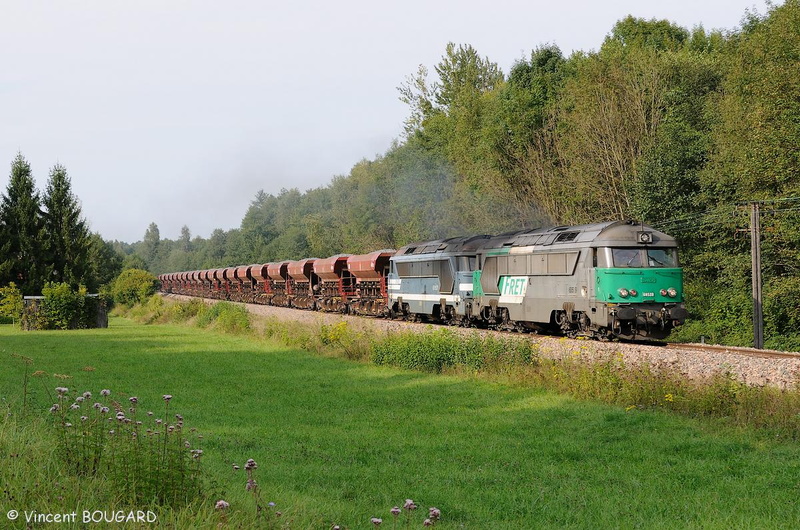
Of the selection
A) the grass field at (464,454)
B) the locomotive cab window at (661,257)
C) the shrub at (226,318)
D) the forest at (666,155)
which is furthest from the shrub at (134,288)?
the locomotive cab window at (661,257)

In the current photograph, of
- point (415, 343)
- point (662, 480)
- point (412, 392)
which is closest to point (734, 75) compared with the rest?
point (415, 343)

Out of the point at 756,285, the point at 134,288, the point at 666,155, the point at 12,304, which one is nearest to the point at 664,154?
the point at 666,155

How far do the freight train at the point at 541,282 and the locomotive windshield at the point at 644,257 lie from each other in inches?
1.1

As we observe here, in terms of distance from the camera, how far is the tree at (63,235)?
172 feet

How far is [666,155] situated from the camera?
125 ft

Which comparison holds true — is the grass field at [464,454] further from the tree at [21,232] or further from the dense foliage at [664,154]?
the tree at [21,232]

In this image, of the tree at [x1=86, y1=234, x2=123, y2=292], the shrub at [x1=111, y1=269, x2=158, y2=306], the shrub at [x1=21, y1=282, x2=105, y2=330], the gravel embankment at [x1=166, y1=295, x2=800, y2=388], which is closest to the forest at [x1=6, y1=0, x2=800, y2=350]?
the gravel embankment at [x1=166, y1=295, x2=800, y2=388]

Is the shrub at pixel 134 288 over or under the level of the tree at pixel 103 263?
under

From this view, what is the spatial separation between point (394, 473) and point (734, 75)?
→ 30.1 meters

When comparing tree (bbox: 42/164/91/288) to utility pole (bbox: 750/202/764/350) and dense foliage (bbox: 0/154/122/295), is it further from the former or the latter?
utility pole (bbox: 750/202/764/350)

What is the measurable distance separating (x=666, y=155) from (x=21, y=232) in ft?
135

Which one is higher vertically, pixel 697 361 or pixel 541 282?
pixel 541 282

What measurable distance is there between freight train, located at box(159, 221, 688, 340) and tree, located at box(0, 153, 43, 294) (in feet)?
75.9

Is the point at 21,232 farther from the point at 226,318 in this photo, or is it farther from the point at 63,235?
the point at 226,318
